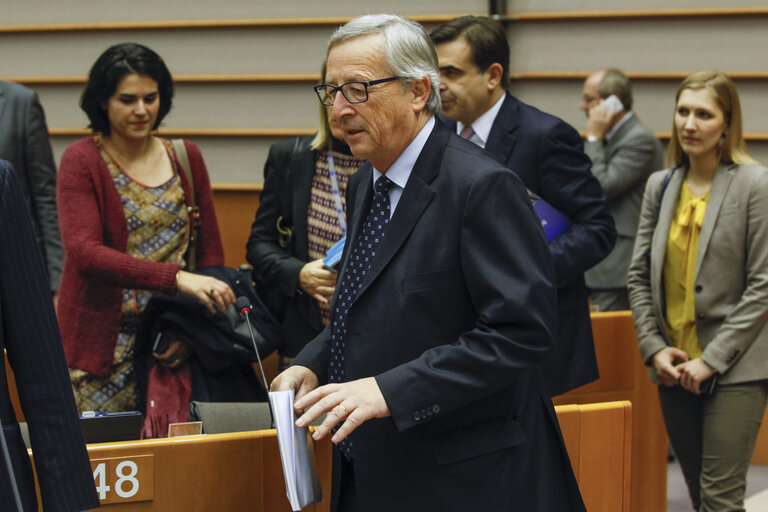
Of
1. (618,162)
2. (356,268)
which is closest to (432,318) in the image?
(356,268)

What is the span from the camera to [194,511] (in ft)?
7.14

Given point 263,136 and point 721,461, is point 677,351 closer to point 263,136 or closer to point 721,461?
point 721,461

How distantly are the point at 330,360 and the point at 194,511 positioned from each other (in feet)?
1.80

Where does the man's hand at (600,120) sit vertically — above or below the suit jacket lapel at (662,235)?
above

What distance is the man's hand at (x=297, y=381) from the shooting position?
→ 6.12ft

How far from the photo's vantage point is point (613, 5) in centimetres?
515

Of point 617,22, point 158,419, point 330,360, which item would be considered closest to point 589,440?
point 330,360

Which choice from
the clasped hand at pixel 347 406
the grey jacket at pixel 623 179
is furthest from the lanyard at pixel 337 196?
the grey jacket at pixel 623 179

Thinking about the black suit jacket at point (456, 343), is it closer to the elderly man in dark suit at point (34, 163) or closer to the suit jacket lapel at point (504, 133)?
the suit jacket lapel at point (504, 133)

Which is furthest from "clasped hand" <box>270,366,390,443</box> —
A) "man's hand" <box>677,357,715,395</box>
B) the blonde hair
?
the blonde hair

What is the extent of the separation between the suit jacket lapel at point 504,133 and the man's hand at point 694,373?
0.88m

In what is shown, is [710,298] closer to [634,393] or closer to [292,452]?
[634,393]

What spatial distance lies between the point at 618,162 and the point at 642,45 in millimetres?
744

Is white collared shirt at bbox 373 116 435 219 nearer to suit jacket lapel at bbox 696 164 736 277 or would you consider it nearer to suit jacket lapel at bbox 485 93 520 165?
suit jacket lapel at bbox 485 93 520 165
